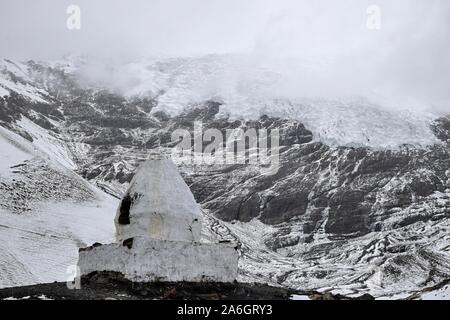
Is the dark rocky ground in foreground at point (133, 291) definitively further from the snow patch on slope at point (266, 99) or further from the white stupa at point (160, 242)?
the snow patch on slope at point (266, 99)

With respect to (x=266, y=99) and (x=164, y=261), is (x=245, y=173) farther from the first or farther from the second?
(x=164, y=261)

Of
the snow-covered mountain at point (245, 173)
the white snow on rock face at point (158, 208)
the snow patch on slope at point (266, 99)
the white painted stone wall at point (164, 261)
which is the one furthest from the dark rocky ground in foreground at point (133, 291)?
the snow patch on slope at point (266, 99)

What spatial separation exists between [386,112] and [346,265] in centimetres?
5119

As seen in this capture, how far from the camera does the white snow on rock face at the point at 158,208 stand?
64.7ft

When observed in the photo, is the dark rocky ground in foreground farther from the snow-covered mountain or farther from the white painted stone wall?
the snow-covered mountain

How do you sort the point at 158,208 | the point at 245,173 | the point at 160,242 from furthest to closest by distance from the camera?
the point at 245,173, the point at 158,208, the point at 160,242

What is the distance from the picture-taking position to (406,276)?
8550 centimetres

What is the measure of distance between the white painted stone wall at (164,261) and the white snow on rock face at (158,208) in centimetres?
81

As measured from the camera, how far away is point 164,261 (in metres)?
Result: 18.8

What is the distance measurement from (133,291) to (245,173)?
4911 inches

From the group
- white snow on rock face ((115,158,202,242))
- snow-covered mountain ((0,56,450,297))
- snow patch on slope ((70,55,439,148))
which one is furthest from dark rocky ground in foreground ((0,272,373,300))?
snow patch on slope ((70,55,439,148))

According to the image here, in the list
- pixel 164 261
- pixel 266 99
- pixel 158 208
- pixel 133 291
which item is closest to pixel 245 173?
pixel 266 99

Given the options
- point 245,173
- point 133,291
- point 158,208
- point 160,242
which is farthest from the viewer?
point 245,173

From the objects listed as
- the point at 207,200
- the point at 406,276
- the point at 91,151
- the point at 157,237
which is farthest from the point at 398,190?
the point at 157,237
